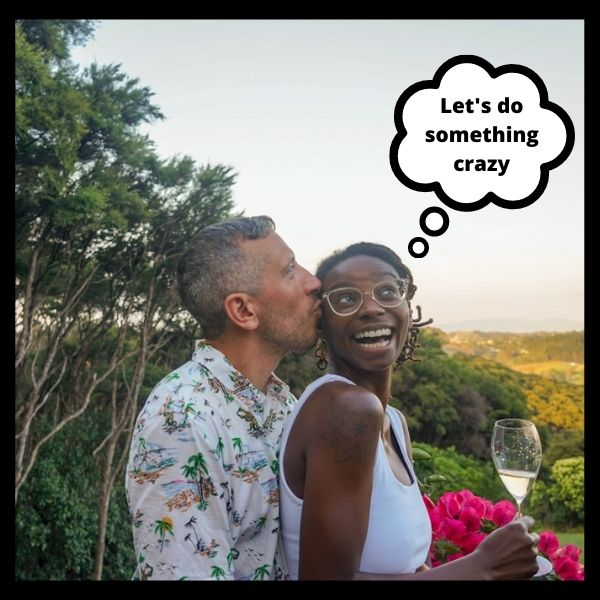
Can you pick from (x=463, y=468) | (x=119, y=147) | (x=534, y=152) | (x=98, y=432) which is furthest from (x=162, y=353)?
(x=534, y=152)

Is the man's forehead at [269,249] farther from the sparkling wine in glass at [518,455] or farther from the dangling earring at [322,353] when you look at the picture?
the sparkling wine in glass at [518,455]

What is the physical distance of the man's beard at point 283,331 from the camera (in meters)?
2.44

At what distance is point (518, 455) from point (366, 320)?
0.87 metres

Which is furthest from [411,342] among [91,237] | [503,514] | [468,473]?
[468,473]

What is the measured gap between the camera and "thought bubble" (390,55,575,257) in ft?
15.3

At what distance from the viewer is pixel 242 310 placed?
96.0 inches

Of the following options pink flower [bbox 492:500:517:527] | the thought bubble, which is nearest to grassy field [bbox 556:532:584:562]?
the thought bubble

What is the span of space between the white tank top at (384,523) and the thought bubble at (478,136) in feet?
8.82

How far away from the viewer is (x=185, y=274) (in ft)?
8.18

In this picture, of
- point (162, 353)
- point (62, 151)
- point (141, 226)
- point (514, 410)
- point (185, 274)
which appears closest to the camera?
point (185, 274)

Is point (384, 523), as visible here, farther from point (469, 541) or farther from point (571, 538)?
point (571, 538)

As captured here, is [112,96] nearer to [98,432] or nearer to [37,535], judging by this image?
[98,432]

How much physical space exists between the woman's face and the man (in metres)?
0.08

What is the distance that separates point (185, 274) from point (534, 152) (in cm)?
315
